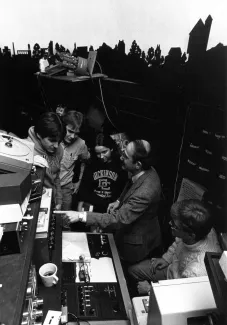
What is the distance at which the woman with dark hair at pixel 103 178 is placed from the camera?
10.1ft

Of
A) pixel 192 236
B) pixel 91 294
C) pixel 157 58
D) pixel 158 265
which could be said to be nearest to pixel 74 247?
pixel 91 294

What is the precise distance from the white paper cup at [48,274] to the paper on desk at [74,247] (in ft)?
1.20

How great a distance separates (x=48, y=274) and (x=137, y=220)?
977mm

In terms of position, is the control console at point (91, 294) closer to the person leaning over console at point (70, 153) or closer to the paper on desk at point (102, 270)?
the paper on desk at point (102, 270)

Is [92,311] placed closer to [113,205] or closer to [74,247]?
[74,247]

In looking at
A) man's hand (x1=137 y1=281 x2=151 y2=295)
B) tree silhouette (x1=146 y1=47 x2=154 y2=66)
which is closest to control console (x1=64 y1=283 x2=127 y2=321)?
man's hand (x1=137 y1=281 x2=151 y2=295)

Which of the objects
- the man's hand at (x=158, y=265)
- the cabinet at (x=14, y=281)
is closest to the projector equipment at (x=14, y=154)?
the cabinet at (x=14, y=281)

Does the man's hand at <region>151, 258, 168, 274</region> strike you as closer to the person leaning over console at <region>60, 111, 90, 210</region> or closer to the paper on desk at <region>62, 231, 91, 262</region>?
the paper on desk at <region>62, 231, 91, 262</region>

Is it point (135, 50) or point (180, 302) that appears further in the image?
point (135, 50)

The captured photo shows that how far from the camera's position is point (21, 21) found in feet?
10.9

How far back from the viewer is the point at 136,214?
241 cm

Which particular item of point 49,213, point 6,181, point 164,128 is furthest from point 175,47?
point 6,181

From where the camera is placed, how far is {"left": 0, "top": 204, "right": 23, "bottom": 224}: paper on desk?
1377 mm

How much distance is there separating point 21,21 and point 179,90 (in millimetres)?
1971
